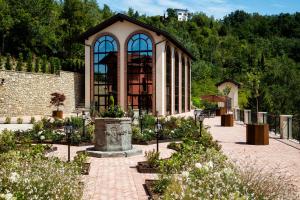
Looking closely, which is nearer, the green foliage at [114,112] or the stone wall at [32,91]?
the green foliage at [114,112]

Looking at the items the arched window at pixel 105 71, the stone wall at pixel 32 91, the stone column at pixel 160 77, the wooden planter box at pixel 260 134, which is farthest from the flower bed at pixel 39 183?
the arched window at pixel 105 71

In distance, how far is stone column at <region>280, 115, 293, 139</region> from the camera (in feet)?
57.2

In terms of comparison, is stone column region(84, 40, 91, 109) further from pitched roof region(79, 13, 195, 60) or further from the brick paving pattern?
the brick paving pattern

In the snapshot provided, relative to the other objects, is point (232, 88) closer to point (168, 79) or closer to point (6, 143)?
point (168, 79)

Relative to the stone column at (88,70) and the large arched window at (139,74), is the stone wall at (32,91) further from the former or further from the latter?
the large arched window at (139,74)

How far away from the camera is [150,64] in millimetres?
34344

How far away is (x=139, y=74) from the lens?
3469 centimetres

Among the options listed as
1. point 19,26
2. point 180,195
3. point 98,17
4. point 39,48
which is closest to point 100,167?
point 180,195

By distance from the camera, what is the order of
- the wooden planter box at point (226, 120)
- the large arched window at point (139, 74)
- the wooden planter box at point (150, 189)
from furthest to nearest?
the large arched window at point (139, 74) → the wooden planter box at point (226, 120) → the wooden planter box at point (150, 189)

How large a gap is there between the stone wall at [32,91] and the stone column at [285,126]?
771 inches

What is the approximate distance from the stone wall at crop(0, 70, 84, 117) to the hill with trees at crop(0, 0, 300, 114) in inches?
57.5

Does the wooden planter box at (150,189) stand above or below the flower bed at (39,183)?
below

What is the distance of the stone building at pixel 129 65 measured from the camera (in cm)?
3403

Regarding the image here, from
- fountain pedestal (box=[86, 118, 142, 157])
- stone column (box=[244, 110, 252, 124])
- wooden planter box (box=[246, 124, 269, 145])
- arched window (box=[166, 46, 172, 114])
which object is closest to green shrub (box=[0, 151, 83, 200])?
fountain pedestal (box=[86, 118, 142, 157])
